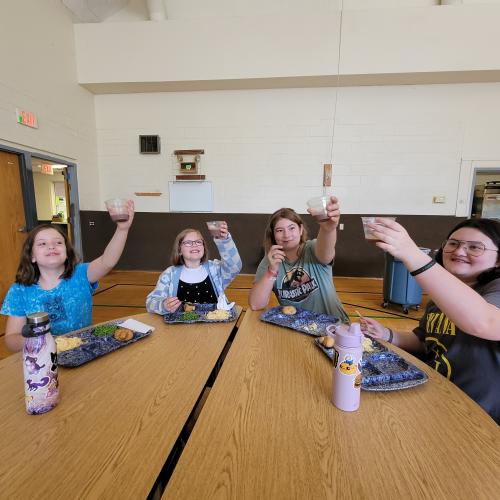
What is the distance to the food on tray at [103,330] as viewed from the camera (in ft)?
3.67

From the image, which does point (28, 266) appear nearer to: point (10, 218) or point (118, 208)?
point (118, 208)

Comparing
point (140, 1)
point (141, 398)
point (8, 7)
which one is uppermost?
point (140, 1)

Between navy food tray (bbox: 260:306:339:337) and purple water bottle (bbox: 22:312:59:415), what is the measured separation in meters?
0.80

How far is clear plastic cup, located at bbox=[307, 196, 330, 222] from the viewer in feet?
4.24

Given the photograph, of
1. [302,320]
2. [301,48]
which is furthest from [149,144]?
[302,320]

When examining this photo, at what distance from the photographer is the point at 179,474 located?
550mm

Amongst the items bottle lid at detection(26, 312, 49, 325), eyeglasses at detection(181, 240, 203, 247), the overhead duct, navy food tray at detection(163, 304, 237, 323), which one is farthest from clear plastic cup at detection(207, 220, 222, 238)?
the overhead duct

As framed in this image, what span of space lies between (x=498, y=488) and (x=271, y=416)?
1.45 ft

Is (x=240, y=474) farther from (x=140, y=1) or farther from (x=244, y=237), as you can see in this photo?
(x=140, y=1)

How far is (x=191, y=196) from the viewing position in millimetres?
4988

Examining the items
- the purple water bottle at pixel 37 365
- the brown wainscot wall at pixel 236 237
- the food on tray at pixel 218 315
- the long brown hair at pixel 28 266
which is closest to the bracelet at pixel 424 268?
the food on tray at pixel 218 315

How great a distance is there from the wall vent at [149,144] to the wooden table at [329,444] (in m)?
4.80

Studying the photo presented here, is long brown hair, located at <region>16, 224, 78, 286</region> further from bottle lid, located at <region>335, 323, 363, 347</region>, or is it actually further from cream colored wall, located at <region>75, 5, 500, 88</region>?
cream colored wall, located at <region>75, 5, 500, 88</region>

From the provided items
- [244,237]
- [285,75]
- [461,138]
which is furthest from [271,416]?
[461,138]
